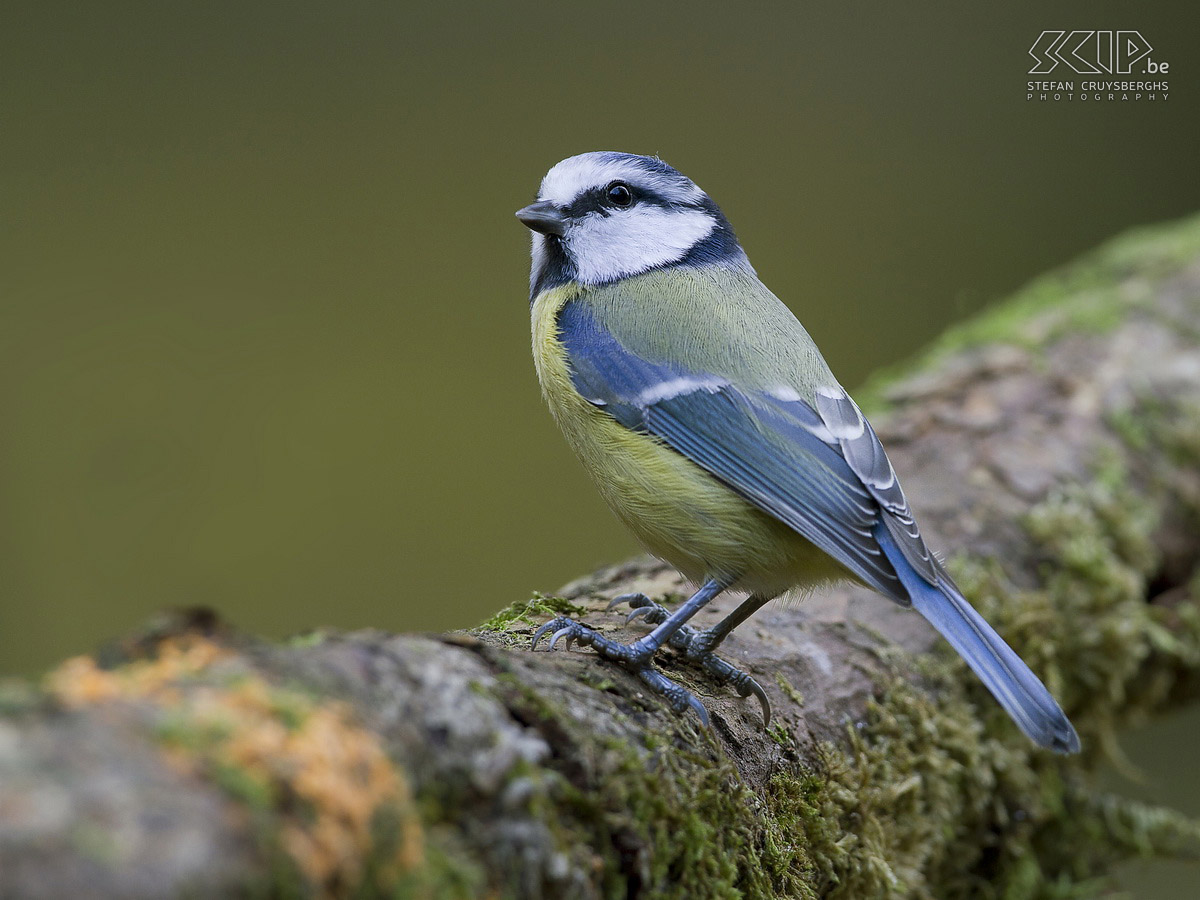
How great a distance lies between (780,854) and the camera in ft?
4.15

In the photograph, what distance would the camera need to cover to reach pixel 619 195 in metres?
2.02

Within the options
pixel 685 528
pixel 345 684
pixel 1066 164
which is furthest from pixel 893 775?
pixel 1066 164

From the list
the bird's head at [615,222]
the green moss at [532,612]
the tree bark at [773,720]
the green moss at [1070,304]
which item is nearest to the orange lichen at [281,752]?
the tree bark at [773,720]

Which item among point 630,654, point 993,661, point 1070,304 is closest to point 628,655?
point 630,654

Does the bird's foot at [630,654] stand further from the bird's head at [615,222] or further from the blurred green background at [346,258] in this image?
the blurred green background at [346,258]

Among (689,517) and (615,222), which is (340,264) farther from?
(689,517)

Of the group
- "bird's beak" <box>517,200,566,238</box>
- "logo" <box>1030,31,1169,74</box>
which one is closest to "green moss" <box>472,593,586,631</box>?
"bird's beak" <box>517,200,566,238</box>

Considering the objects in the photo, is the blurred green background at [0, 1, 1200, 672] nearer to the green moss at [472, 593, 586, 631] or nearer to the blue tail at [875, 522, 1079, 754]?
the green moss at [472, 593, 586, 631]

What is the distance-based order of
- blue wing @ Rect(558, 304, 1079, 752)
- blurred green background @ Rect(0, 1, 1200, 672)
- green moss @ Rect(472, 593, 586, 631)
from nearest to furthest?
blue wing @ Rect(558, 304, 1079, 752) → green moss @ Rect(472, 593, 586, 631) → blurred green background @ Rect(0, 1, 1200, 672)

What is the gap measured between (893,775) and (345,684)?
1.07m

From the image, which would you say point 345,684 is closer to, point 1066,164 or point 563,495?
point 563,495

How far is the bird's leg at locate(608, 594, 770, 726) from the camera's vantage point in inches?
57.7

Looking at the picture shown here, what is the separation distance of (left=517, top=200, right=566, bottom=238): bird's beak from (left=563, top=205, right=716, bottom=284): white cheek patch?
2 cm

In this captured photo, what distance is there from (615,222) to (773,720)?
997 millimetres
